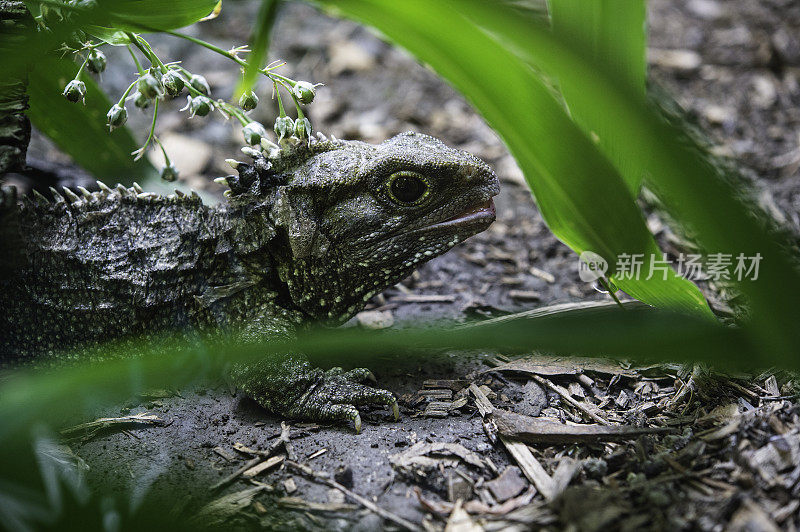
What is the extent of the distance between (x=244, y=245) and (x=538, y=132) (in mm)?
1968

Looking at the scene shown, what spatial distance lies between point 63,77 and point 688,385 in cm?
419

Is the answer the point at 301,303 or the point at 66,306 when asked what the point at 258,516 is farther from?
the point at 66,306

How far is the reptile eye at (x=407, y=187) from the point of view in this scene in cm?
373

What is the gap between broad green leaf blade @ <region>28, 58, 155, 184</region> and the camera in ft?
12.6

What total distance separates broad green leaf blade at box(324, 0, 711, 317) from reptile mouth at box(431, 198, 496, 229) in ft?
2.05

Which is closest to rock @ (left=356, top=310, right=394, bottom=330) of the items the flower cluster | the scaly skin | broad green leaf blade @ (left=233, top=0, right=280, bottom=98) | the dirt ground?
the dirt ground

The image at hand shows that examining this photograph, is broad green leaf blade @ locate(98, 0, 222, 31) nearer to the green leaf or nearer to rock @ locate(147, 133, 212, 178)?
the green leaf

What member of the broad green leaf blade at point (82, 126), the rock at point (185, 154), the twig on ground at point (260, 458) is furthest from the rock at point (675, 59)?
the twig on ground at point (260, 458)

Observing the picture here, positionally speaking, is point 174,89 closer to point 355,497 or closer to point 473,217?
point 473,217

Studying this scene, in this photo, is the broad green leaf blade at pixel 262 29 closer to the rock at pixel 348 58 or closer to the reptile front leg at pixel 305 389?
the reptile front leg at pixel 305 389

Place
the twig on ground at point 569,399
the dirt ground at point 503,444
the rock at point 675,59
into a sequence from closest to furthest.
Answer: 1. the dirt ground at point 503,444
2. the twig on ground at point 569,399
3. the rock at point 675,59

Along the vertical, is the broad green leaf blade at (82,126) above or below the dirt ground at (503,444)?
above

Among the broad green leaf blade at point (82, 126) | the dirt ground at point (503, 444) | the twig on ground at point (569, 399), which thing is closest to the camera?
the dirt ground at point (503, 444)

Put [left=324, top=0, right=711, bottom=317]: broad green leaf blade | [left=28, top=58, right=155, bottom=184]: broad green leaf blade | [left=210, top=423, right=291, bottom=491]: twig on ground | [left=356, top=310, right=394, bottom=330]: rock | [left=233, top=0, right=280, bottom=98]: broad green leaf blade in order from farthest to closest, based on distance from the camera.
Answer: [left=356, top=310, right=394, bottom=330]: rock < [left=28, top=58, right=155, bottom=184]: broad green leaf blade < [left=210, top=423, right=291, bottom=491]: twig on ground < [left=324, top=0, right=711, bottom=317]: broad green leaf blade < [left=233, top=0, right=280, bottom=98]: broad green leaf blade
